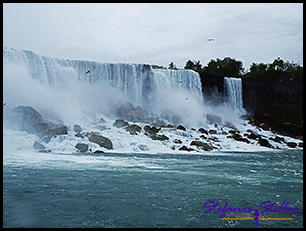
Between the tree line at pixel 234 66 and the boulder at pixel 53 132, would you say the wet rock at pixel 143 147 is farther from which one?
the tree line at pixel 234 66

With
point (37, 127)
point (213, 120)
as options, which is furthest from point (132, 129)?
point (213, 120)

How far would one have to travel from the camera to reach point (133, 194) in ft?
22.4

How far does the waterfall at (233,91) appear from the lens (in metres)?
37.5

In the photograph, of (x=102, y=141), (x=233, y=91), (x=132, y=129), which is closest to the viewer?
(x=102, y=141)

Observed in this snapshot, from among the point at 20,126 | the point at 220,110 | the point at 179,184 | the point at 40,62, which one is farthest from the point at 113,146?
the point at 220,110

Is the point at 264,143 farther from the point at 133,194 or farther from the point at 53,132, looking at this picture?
the point at 133,194

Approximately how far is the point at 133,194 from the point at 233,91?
32967mm

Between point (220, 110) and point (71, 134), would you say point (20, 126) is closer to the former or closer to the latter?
point (71, 134)

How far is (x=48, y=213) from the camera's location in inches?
210

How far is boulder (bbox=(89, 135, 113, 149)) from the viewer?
55.5ft

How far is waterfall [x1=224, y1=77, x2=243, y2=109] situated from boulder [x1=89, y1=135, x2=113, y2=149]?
23677 millimetres

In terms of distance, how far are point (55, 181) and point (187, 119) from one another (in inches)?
850

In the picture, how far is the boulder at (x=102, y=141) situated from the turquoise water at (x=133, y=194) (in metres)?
5.91

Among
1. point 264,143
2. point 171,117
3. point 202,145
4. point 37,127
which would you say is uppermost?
point 37,127
